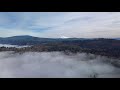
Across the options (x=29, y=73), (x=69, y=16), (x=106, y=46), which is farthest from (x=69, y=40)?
(x=29, y=73)

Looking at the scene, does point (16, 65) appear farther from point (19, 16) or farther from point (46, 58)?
point (19, 16)

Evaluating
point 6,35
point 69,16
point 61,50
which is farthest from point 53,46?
point 6,35

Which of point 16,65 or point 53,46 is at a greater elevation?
point 53,46

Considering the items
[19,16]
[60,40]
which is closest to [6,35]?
[19,16]

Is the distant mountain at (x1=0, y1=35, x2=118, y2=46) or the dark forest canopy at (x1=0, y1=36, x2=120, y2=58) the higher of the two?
the distant mountain at (x1=0, y1=35, x2=118, y2=46)

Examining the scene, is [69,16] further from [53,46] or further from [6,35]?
[6,35]

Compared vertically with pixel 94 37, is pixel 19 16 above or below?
above

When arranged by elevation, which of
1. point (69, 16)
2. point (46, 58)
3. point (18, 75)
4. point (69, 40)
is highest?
point (69, 16)

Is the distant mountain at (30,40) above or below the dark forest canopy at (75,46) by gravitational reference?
above
